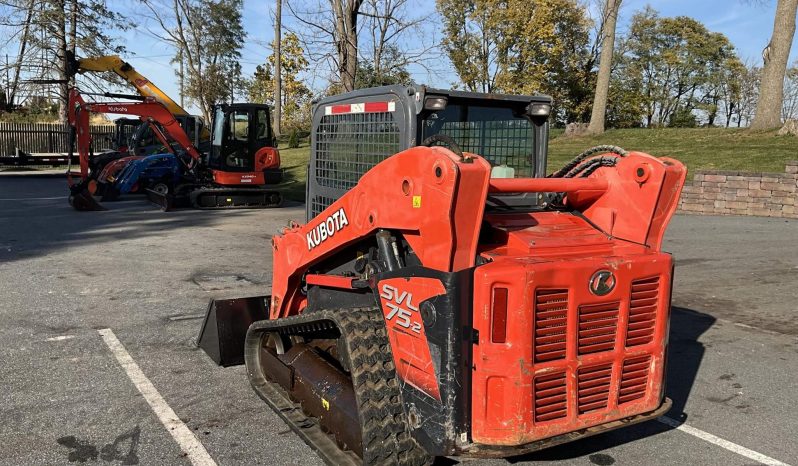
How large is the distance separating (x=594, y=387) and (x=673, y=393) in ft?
6.78

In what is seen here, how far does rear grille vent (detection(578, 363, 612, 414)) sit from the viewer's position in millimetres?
3287

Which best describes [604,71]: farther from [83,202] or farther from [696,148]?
[83,202]

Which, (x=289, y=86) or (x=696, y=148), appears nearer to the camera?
(x=696, y=148)

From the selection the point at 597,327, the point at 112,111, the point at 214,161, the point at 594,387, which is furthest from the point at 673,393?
the point at 112,111

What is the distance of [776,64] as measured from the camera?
21.0m

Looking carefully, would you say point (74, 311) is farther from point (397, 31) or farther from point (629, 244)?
point (397, 31)

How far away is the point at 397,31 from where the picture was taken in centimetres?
1838

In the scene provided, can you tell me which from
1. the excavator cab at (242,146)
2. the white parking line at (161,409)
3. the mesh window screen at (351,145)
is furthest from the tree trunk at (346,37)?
the mesh window screen at (351,145)

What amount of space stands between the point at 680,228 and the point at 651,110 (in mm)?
46982

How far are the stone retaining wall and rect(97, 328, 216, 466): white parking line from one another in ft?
48.3

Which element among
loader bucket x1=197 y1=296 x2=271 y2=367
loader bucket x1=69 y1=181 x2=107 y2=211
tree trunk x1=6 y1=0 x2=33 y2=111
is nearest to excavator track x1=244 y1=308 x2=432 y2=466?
loader bucket x1=197 y1=296 x2=271 y2=367

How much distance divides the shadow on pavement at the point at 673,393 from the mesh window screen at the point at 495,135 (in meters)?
1.79

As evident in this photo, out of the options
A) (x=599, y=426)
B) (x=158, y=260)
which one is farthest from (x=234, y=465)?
(x=158, y=260)

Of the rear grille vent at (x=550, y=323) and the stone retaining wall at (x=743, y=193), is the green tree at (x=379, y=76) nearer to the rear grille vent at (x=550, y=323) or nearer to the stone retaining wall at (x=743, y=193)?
the stone retaining wall at (x=743, y=193)
